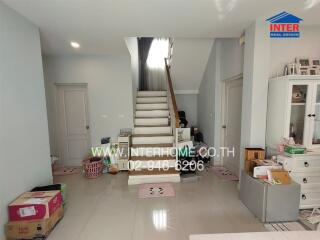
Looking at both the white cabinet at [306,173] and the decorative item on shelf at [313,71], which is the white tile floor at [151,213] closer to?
the white cabinet at [306,173]

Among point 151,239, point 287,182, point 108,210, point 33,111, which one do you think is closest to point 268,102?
point 287,182

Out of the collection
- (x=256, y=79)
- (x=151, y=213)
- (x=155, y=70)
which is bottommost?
(x=151, y=213)

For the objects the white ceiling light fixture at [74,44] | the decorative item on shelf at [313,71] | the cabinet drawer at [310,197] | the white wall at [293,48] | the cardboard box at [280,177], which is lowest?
the cabinet drawer at [310,197]

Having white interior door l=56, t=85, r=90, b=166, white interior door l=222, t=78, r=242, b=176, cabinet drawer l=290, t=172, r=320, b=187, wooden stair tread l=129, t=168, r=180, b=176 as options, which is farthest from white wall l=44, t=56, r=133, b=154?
cabinet drawer l=290, t=172, r=320, b=187

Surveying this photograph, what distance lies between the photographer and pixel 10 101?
81.5 inches

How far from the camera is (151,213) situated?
2488mm

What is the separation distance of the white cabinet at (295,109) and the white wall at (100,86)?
2987mm

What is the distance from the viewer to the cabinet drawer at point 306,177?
7.82ft

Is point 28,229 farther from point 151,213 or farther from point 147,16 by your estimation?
point 147,16

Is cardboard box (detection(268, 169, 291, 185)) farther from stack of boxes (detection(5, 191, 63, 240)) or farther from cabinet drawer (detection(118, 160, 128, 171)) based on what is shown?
cabinet drawer (detection(118, 160, 128, 171))

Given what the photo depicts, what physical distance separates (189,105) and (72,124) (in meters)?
3.60

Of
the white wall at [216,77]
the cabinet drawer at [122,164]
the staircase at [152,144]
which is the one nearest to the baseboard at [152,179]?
the staircase at [152,144]

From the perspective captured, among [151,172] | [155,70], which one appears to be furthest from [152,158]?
[155,70]

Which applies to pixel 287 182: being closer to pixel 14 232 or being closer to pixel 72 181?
pixel 14 232
